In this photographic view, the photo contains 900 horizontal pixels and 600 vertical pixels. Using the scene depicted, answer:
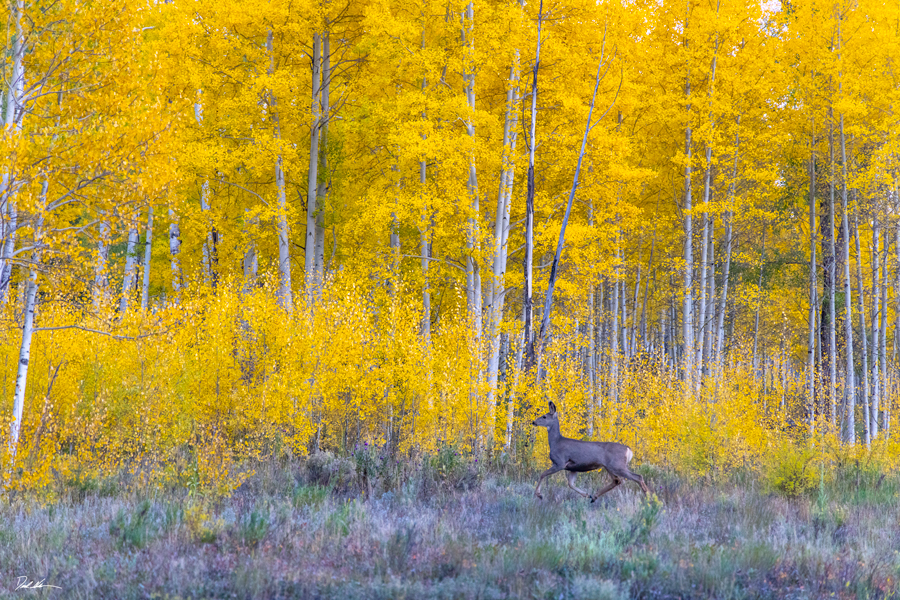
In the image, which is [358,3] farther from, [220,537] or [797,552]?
[797,552]

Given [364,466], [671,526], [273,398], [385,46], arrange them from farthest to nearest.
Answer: [385,46], [273,398], [364,466], [671,526]

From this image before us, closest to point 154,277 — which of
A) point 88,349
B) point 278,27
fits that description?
point 278,27

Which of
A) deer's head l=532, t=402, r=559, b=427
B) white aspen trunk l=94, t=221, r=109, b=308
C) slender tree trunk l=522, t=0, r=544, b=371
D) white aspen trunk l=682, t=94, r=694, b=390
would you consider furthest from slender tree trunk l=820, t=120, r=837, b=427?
white aspen trunk l=94, t=221, r=109, b=308

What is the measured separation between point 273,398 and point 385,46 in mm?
7441

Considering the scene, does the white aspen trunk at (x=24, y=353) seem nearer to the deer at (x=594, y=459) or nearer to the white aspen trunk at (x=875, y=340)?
the deer at (x=594, y=459)

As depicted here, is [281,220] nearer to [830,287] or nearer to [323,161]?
[323,161]

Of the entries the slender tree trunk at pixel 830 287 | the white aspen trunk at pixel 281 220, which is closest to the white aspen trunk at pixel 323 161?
the white aspen trunk at pixel 281 220

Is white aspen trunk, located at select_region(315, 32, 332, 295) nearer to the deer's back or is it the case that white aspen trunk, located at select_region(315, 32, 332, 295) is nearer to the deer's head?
the deer's head

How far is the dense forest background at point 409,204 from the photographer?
872 centimetres

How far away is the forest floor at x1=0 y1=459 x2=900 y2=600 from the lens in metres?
4.98

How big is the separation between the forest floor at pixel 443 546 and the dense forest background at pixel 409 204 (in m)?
1.46

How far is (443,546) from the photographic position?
19.2 feet

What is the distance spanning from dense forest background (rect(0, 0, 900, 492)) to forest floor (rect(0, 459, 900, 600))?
4.79 feet

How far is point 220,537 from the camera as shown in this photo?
6168 mm
